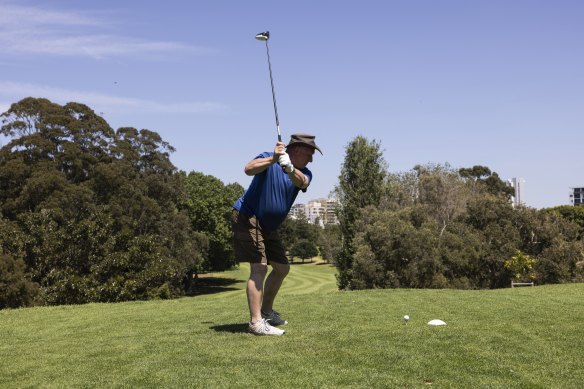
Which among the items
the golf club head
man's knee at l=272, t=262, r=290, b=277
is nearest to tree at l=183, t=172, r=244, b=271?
the golf club head

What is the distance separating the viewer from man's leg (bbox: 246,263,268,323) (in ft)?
20.4

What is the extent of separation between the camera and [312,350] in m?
5.14

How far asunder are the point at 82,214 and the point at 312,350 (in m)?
26.6

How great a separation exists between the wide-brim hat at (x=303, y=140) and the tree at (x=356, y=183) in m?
32.1

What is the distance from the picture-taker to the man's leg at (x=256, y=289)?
622 cm

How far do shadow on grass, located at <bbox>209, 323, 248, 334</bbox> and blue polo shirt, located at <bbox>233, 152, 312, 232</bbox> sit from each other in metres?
1.27

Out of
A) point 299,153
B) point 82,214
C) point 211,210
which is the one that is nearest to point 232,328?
point 299,153

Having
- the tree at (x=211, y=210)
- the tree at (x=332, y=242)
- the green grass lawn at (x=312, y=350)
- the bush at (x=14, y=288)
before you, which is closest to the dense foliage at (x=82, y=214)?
the bush at (x=14, y=288)

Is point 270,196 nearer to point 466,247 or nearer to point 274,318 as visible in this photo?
point 274,318

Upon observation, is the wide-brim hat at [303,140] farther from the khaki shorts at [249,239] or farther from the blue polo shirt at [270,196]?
the khaki shorts at [249,239]

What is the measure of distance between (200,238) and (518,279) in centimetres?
2471

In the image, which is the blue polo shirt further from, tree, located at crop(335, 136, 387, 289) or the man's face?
tree, located at crop(335, 136, 387, 289)

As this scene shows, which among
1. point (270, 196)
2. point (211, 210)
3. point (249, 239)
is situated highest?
point (211, 210)

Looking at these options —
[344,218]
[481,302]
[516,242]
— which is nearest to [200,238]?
[344,218]
